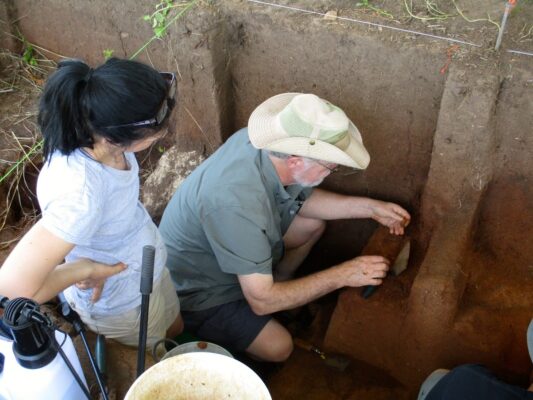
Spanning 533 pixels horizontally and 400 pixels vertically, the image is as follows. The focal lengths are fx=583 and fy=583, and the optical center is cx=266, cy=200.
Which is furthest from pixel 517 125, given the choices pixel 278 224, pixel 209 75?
pixel 209 75

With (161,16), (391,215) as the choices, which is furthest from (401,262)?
(161,16)

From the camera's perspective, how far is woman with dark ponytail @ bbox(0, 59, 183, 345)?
4.76 ft

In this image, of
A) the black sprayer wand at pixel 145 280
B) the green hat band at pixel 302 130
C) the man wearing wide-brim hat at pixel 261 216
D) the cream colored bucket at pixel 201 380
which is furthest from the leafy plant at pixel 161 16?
the cream colored bucket at pixel 201 380

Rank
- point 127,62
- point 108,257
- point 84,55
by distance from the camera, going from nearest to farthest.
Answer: point 127,62 < point 108,257 < point 84,55

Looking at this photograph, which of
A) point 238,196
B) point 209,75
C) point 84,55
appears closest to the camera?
point 238,196

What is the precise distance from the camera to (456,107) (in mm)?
2203

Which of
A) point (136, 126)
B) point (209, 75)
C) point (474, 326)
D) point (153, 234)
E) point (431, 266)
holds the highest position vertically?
point (136, 126)

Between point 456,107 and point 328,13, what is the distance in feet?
2.29

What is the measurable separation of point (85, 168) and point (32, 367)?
1.81 ft

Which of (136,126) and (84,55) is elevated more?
(136,126)

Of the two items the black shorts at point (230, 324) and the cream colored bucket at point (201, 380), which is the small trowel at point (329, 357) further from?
the cream colored bucket at point (201, 380)

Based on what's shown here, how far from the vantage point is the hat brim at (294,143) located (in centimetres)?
208

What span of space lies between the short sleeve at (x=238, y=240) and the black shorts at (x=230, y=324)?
419 millimetres

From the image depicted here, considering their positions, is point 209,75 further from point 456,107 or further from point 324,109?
point 456,107
